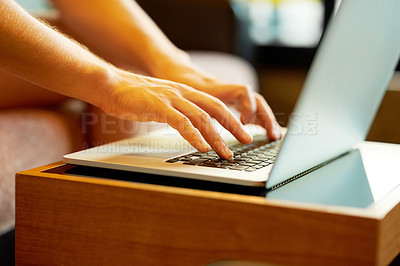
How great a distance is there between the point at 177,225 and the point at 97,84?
25cm

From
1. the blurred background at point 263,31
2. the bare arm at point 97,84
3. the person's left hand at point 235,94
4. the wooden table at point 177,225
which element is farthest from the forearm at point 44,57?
the blurred background at point 263,31

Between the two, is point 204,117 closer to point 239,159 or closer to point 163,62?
point 239,159

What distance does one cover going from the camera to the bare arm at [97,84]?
2.25ft

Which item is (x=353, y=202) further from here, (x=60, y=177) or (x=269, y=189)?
(x=60, y=177)

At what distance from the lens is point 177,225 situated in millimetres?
584

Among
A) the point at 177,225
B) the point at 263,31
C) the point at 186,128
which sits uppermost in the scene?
the point at 263,31

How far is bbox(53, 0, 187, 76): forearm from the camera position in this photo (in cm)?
108

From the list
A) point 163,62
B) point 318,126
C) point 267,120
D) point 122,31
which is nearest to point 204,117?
point 318,126

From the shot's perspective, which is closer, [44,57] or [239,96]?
[44,57]

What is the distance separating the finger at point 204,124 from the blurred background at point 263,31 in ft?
7.01

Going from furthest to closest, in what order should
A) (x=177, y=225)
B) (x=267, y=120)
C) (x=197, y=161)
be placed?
(x=267, y=120) → (x=197, y=161) → (x=177, y=225)

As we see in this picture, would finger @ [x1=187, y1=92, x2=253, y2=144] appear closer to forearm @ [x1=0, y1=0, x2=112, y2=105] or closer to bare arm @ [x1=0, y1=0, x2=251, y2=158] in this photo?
bare arm @ [x1=0, y1=0, x2=251, y2=158]

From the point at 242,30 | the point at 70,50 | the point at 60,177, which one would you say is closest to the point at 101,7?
the point at 70,50

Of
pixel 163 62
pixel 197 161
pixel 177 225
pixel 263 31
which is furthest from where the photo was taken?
pixel 263 31
